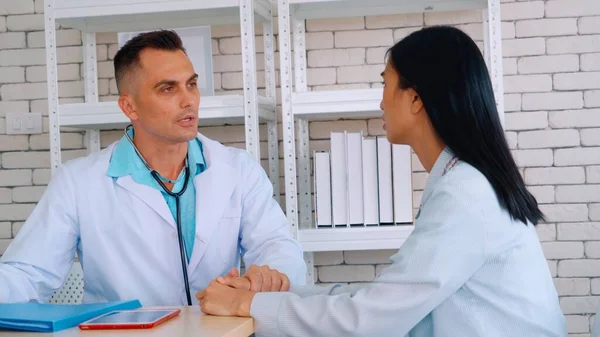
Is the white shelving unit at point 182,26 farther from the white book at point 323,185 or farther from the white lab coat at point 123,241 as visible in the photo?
the white lab coat at point 123,241

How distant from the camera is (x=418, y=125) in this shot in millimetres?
1528

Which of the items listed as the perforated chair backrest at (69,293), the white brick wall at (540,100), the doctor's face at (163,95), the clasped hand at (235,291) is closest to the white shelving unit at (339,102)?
the white brick wall at (540,100)

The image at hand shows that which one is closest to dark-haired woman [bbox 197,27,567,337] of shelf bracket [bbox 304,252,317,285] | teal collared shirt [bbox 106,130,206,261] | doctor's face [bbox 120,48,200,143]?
teal collared shirt [bbox 106,130,206,261]

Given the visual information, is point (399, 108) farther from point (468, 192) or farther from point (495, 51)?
point (495, 51)

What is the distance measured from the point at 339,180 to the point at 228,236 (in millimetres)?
782

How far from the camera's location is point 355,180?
2820 mm

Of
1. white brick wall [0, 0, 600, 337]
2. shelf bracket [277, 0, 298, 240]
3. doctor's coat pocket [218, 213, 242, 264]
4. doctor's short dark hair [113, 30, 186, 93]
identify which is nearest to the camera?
doctor's coat pocket [218, 213, 242, 264]

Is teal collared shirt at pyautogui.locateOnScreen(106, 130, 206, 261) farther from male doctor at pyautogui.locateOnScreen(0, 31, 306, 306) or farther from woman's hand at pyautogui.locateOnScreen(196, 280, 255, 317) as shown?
woman's hand at pyautogui.locateOnScreen(196, 280, 255, 317)

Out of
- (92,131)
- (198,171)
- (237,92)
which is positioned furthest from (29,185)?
(198,171)

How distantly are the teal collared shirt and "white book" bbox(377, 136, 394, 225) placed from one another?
84cm

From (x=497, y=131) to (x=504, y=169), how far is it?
0.23ft

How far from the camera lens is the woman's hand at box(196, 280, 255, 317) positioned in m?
1.49

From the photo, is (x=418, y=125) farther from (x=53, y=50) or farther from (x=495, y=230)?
(x=53, y=50)

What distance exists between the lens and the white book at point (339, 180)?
2828 millimetres
